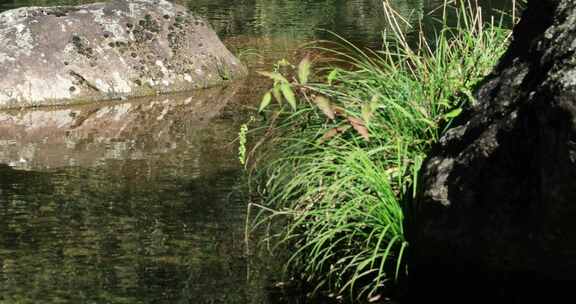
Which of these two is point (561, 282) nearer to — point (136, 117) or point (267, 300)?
point (267, 300)

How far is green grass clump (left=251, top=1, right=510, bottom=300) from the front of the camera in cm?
557

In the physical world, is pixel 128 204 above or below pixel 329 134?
below

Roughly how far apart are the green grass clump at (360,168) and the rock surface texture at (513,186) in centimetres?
25

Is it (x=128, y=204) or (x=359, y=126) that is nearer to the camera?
(x=359, y=126)

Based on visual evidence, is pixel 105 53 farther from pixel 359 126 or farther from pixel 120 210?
pixel 359 126

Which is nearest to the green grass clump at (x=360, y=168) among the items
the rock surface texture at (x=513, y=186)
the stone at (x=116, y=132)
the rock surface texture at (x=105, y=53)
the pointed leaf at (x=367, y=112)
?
the pointed leaf at (x=367, y=112)

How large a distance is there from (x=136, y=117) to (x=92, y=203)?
327cm

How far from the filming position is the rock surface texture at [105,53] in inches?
433

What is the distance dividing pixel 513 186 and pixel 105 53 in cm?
775

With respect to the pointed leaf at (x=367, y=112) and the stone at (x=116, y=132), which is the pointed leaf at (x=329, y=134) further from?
the stone at (x=116, y=132)

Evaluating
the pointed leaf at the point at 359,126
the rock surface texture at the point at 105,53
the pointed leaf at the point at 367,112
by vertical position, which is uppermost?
the pointed leaf at the point at 367,112

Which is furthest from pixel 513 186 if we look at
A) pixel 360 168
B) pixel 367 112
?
pixel 360 168

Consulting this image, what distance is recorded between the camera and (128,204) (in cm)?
710

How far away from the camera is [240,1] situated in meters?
21.4
